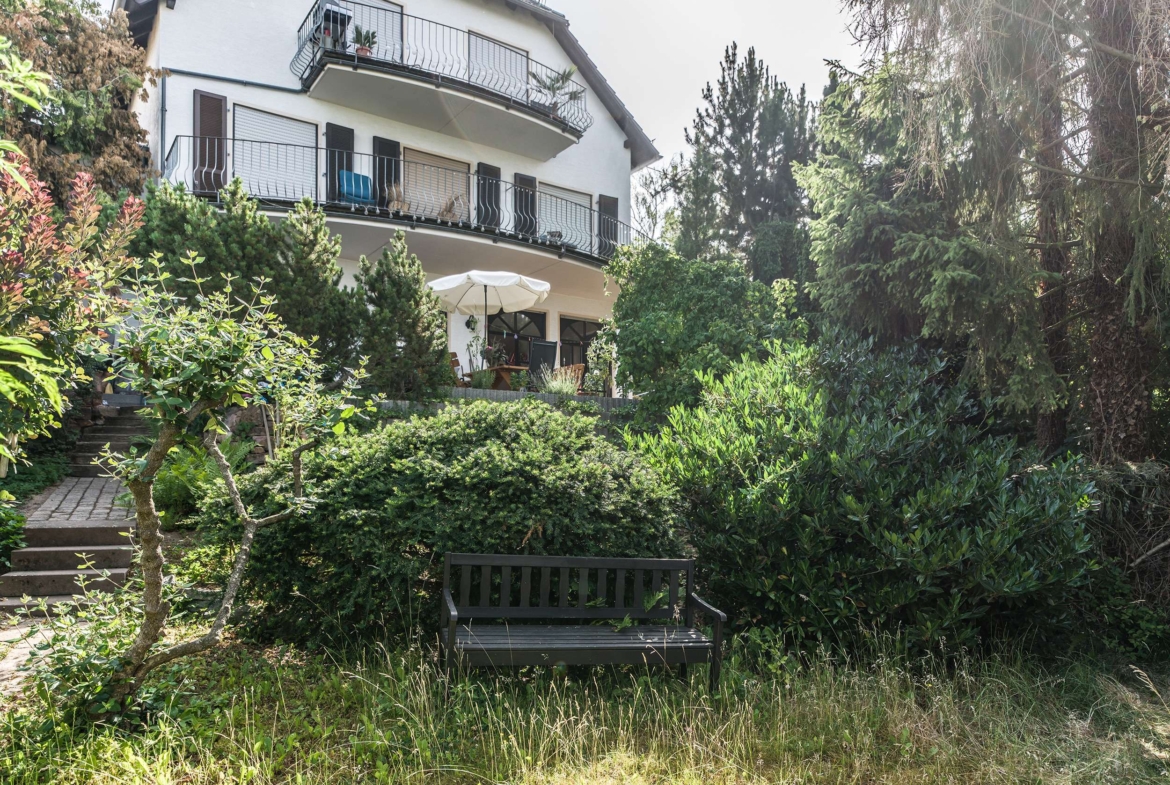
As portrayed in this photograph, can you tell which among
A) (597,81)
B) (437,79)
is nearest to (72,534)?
(437,79)

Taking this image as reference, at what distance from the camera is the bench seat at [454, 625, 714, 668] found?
3814mm

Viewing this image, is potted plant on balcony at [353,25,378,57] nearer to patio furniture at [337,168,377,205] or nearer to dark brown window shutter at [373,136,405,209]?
dark brown window shutter at [373,136,405,209]

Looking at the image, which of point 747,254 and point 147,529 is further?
point 747,254

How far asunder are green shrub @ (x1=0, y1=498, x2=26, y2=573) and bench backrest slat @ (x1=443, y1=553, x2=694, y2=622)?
414 centimetres

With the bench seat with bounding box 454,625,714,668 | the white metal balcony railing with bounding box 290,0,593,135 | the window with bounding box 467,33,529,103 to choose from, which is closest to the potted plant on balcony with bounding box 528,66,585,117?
the white metal balcony railing with bounding box 290,0,593,135

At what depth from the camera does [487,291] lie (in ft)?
44.7

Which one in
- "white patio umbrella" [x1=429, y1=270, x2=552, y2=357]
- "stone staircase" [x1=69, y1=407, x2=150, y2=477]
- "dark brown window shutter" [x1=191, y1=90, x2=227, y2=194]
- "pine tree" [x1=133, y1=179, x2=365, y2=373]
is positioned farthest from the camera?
"dark brown window shutter" [x1=191, y1=90, x2=227, y2=194]

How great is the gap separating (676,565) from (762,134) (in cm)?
1445

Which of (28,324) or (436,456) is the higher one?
(28,324)

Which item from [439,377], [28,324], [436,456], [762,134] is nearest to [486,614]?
[436,456]

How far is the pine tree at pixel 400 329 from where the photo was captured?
31.2ft

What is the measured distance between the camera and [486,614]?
422 cm

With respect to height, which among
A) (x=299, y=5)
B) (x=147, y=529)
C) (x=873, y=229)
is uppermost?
(x=299, y=5)

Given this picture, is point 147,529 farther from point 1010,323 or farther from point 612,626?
point 1010,323
